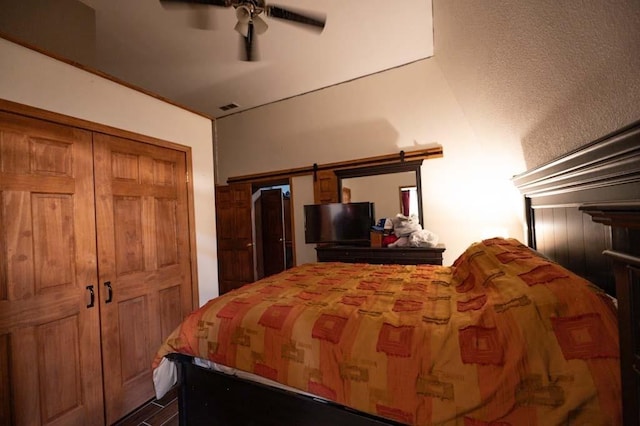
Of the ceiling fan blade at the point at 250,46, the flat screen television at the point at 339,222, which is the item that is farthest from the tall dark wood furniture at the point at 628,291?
the flat screen television at the point at 339,222

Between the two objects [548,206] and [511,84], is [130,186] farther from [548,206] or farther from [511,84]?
[548,206]

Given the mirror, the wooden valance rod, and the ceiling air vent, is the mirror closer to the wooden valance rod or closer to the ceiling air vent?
the wooden valance rod

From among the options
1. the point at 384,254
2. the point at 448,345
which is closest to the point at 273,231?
the point at 384,254

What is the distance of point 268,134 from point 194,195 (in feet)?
7.03

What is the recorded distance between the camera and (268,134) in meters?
4.14

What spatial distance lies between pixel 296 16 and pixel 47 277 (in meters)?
2.41

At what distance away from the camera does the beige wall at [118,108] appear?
4.52 feet

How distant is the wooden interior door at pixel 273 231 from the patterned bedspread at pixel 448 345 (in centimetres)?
362

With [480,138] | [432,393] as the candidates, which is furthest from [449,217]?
[432,393]

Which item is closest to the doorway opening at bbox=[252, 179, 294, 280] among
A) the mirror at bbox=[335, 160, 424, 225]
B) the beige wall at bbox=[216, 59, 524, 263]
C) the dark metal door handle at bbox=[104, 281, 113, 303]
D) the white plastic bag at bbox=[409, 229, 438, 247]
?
the beige wall at bbox=[216, 59, 524, 263]

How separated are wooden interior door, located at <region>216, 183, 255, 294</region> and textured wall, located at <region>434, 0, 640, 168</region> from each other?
11.4 ft

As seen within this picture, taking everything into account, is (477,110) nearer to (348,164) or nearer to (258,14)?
(348,164)

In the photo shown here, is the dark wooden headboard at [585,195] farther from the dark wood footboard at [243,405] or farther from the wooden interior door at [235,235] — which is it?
the wooden interior door at [235,235]

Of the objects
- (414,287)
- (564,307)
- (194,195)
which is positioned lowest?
(414,287)
